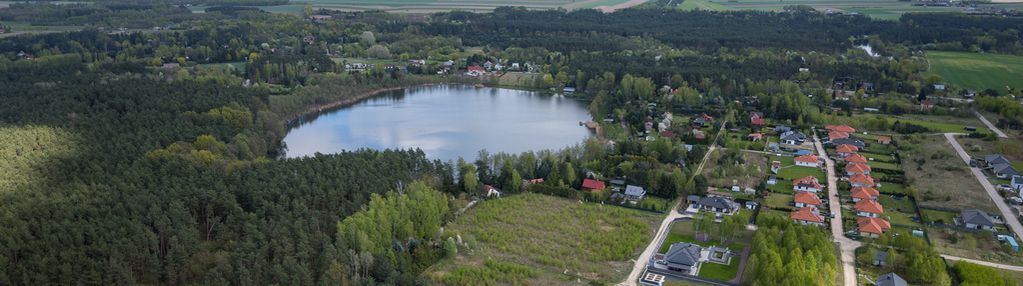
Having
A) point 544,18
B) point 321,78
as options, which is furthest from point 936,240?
point 544,18

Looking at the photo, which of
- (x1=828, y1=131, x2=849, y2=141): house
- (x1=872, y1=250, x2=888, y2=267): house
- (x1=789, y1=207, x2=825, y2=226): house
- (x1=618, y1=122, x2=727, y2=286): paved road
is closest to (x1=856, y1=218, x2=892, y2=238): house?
(x1=789, y1=207, x2=825, y2=226): house

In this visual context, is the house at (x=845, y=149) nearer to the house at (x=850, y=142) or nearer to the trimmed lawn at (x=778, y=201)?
the house at (x=850, y=142)

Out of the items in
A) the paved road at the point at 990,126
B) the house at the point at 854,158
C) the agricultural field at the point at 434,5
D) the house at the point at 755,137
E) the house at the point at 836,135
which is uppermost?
the agricultural field at the point at 434,5

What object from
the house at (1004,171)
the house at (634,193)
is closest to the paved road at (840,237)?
the house at (1004,171)

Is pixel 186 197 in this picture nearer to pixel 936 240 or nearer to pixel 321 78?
pixel 936 240

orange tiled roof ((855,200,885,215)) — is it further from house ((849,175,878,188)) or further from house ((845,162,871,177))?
house ((845,162,871,177))

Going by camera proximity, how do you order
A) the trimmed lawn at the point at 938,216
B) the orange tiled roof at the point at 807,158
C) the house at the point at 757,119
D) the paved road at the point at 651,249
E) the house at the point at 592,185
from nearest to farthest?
the paved road at the point at 651,249 < the trimmed lawn at the point at 938,216 < the house at the point at 592,185 < the orange tiled roof at the point at 807,158 < the house at the point at 757,119
